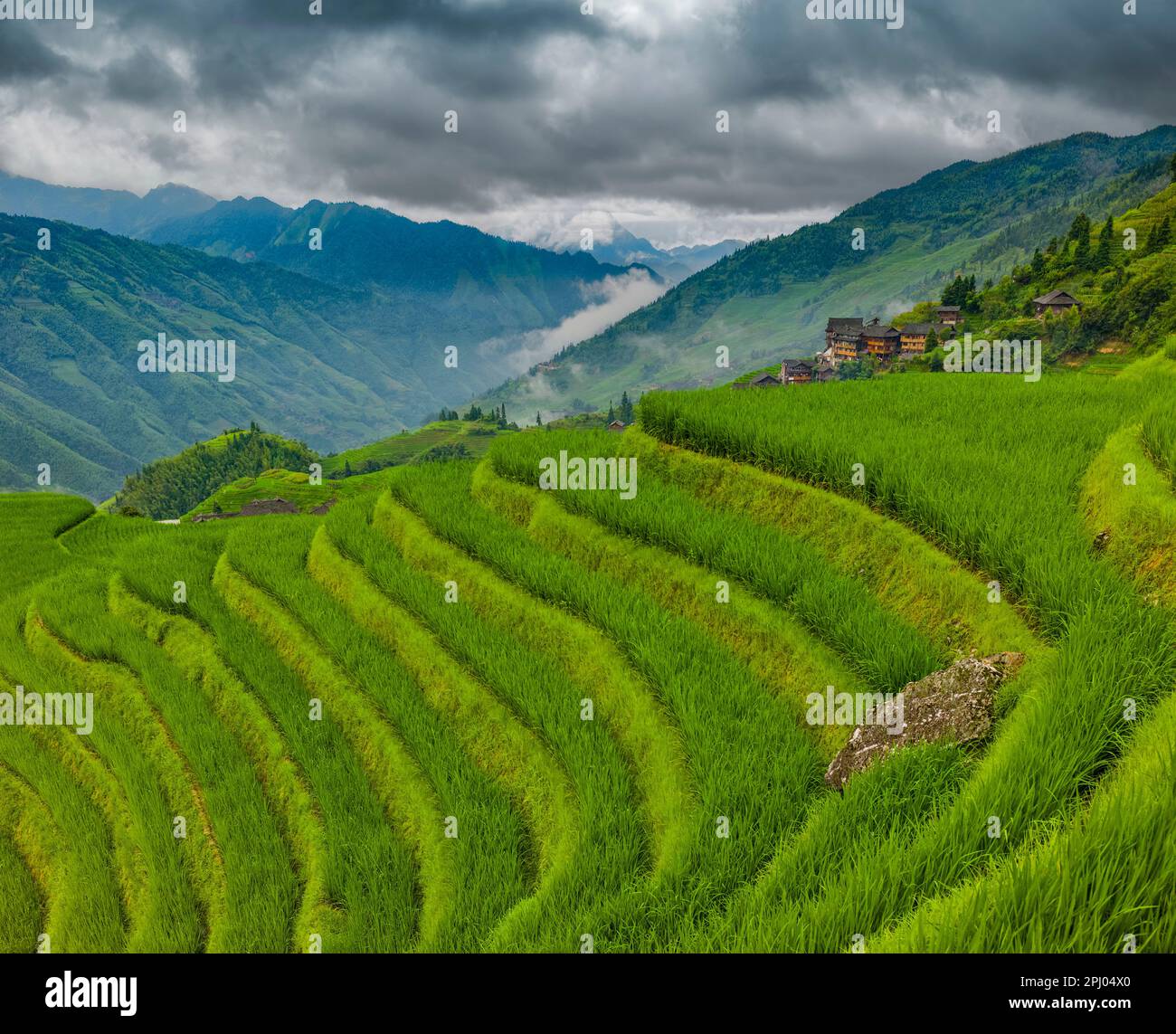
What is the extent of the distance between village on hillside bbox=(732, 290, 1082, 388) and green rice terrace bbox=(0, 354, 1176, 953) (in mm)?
83411

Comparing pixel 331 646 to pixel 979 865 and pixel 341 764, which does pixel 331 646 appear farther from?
pixel 979 865

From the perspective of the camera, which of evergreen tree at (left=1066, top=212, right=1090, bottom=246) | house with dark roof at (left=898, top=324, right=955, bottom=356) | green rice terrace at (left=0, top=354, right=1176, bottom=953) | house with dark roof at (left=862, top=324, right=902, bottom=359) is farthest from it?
house with dark roof at (left=862, top=324, right=902, bottom=359)

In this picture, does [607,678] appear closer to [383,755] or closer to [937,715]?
[383,755]

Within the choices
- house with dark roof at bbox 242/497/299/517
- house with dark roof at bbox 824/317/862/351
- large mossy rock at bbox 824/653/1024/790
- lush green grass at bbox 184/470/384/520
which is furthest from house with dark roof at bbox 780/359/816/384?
large mossy rock at bbox 824/653/1024/790

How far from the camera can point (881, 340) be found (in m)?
122

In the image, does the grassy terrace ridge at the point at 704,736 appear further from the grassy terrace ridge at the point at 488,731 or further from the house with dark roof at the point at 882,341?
the house with dark roof at the point at 882,341

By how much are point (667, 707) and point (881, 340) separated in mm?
129832

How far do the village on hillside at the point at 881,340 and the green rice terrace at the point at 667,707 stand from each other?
3284 inches

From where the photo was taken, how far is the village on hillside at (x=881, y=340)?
86.4 m

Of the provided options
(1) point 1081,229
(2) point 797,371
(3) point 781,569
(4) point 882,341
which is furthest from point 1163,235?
(3) point 781,569

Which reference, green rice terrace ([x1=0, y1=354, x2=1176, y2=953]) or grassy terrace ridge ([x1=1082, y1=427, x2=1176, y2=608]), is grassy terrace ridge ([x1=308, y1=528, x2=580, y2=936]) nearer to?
green rice terrace ([x1=0, y1=354, x2=1176, y2=953])

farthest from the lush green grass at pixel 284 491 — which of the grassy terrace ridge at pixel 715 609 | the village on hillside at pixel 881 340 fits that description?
the grassy terrace ridge at pixel 715 609

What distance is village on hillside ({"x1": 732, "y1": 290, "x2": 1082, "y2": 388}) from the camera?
8644 centimetres

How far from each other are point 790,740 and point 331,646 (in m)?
8.42
